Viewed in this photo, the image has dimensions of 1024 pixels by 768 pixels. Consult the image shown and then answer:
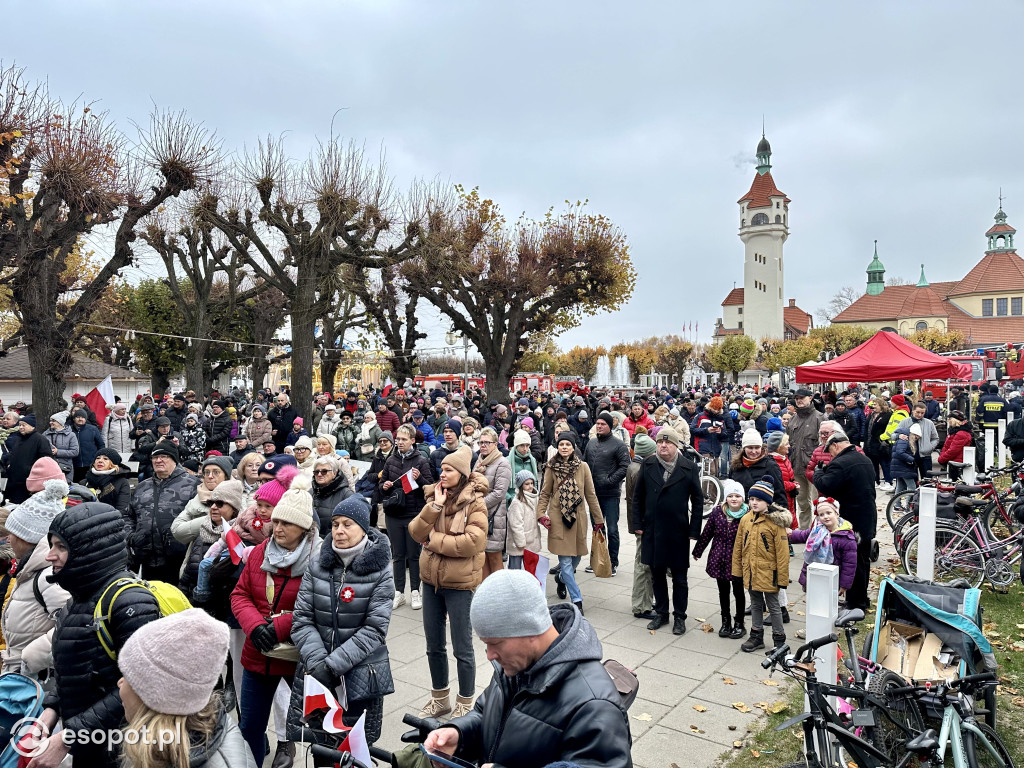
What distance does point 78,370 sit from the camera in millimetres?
31219

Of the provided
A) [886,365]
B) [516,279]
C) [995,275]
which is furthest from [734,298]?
[886,365]

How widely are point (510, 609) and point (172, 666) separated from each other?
106 centimetres

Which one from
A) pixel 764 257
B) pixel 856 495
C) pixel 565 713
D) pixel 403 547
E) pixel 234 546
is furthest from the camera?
pixel 764 257

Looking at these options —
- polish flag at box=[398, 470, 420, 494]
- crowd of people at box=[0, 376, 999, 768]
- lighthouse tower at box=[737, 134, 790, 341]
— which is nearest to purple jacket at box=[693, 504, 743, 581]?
crowd of people at box=[0, 376, 999, 768]

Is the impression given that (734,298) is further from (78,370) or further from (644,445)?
(644,445)

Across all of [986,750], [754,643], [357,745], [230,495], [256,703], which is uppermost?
[230,495]

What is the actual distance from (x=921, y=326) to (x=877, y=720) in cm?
8936

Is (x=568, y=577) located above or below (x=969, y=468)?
below

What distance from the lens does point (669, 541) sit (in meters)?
6.09

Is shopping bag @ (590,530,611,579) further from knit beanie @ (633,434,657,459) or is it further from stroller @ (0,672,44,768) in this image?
stroller @ (0,672,44,768)

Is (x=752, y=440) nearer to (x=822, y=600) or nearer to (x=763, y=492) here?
(x=763, y=492)

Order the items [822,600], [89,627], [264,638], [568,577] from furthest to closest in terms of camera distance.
→ [568,577], [822,600], [264,638], [89,627]

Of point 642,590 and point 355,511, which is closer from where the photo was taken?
point 355,511

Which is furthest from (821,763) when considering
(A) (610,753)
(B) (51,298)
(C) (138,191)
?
(C) (138,191)
